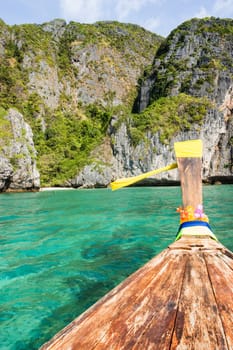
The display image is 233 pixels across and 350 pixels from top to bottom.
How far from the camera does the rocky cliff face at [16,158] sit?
31.8 m

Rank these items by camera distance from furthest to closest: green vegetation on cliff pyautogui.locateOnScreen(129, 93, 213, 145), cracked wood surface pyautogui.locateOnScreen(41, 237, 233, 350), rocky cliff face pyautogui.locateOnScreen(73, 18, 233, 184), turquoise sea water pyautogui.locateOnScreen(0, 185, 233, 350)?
1. green vegetation on cliff pyautogui.locateOnScreen(129, 93, 213, 145)
2. rocky cliff face pyautogui.locateOnScreen(73, 18, 233, 184)
3. turquoise sea water pyautogui.locateOnScreen(0, 185, 233, 350)
4. cracked wood surface pyautogui.locateOnScreen(41, 237, 233, 350)

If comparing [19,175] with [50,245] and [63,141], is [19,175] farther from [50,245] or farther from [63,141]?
[50,245]

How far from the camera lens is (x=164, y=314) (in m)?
1.29

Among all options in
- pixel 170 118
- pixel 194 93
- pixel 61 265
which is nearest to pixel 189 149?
pixel 61 265

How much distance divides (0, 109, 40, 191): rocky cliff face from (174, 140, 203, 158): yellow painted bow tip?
31.0m

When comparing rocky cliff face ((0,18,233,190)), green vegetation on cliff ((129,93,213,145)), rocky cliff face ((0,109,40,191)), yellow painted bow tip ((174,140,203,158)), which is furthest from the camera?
green vegetation on cliff ((129,93,213,145))

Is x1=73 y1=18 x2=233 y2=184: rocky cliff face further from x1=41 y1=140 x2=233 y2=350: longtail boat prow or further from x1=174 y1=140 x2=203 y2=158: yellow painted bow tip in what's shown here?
x1=41 y1=140 x2=233 y2=350: longtail boat prow

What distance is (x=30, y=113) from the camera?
52.8 meters

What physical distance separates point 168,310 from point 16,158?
115ft

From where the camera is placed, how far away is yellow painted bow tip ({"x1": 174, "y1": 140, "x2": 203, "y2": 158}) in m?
3.21

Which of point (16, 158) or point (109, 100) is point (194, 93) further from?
point (16, 158)

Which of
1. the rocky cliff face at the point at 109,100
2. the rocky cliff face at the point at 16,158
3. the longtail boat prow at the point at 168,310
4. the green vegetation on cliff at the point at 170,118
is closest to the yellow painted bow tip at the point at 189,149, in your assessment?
the longtail boat prow at the point at 168,310

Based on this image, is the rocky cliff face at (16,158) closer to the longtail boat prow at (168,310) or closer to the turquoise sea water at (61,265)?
the turquoise sea water at (61,265)

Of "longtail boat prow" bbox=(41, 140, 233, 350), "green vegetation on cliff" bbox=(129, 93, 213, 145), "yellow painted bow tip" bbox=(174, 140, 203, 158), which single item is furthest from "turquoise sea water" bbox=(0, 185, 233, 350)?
"green vegetation on cliff" bbox=(129, 93, 213, 145)
